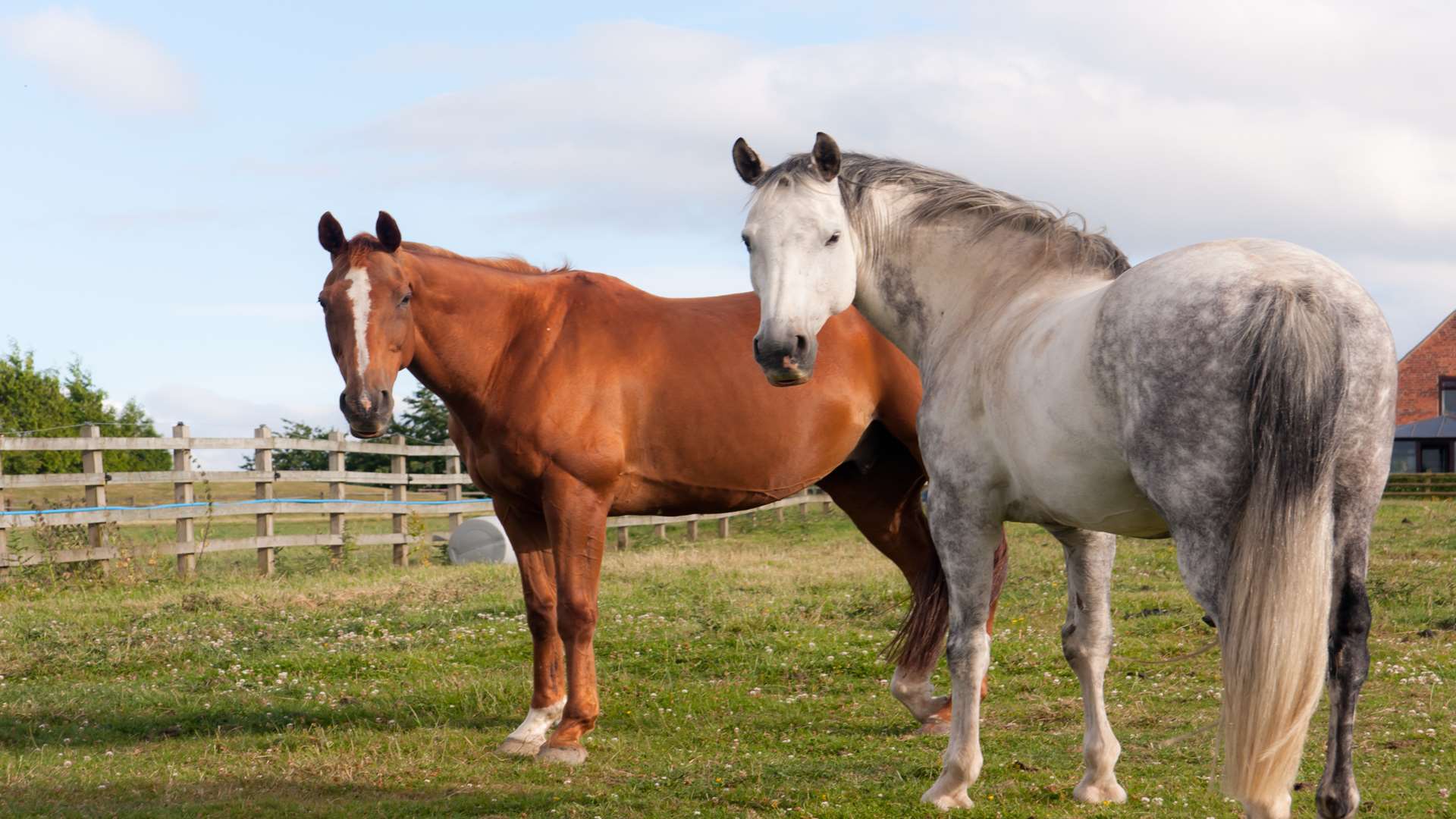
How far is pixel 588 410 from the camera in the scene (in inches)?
229

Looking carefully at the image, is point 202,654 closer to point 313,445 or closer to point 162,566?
point 162,566

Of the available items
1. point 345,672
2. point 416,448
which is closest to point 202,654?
point 345,672

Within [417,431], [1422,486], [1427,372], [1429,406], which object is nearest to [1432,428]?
[1429,406]

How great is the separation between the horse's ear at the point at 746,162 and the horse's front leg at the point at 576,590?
6.13ft

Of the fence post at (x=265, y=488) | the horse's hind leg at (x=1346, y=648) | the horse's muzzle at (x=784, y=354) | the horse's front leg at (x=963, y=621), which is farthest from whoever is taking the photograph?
the fence post at (x=265, y=488)

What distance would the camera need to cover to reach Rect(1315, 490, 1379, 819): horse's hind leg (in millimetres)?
3168

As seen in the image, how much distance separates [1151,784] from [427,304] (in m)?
3.90

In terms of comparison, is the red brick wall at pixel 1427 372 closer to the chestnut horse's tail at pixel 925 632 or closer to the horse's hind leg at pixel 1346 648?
the chestnut horse's tail at pixel 925 632

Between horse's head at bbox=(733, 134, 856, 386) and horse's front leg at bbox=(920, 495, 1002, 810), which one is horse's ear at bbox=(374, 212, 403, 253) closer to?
horse's head at bbox=(733, 134, 856, 386)

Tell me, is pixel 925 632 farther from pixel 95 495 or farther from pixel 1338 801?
pixel 95 495

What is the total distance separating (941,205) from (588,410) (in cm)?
207

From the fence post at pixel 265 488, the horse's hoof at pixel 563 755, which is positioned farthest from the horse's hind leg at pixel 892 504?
the fence post at pixel 265 488

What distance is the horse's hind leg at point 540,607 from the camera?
599 centimetres

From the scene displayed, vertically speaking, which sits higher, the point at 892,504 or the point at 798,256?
the point at 798,256
